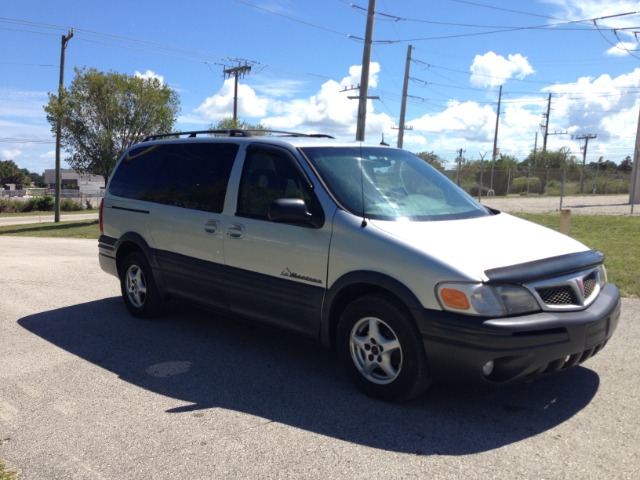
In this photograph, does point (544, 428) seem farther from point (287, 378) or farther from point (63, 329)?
point (63, 329)

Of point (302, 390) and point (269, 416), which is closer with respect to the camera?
point (269, 416)

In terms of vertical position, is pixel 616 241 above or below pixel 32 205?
above

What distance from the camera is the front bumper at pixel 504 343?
11.4 ft

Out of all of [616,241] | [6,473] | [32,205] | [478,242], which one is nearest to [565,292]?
[478,242]

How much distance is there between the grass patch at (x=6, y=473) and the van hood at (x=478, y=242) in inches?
103

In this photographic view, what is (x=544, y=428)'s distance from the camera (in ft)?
11.9

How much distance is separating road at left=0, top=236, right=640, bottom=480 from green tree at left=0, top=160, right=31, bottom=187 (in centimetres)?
12947

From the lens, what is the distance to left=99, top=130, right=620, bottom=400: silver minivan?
359cm

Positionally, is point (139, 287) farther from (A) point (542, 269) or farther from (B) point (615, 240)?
(B) point (615, 240)

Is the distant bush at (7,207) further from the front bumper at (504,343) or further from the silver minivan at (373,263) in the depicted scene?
the front bumper at (504,343)

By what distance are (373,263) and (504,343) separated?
0.99m

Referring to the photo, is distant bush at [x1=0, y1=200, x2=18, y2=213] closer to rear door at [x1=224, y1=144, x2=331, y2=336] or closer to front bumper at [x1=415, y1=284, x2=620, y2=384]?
rear door at [x1=224, y1=144, x2=331, y2=336]

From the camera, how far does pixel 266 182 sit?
4902 mm

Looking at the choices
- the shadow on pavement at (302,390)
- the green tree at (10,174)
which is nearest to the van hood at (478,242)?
the shadow on pavement at (302,390)
